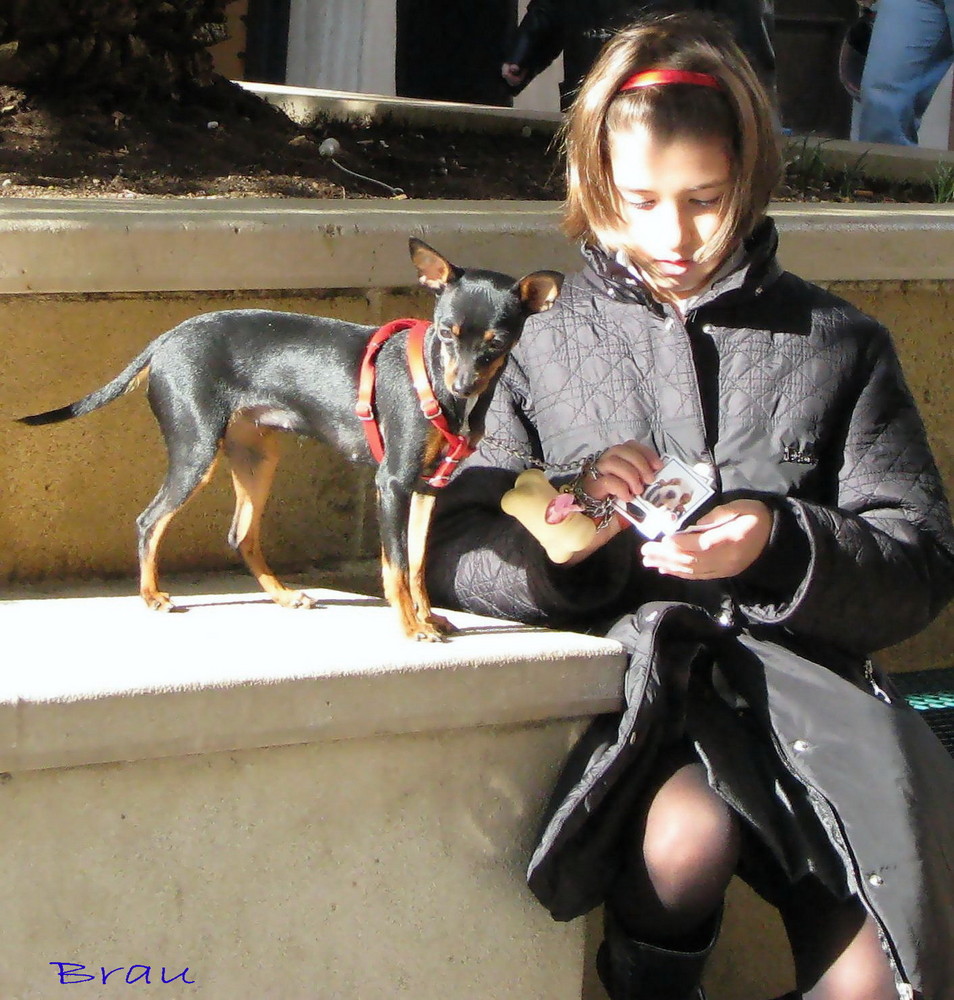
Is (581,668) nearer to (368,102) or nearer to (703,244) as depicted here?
(703,244)

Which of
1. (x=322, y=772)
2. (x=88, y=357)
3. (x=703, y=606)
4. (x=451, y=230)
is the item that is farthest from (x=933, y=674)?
(x=88, y=357)

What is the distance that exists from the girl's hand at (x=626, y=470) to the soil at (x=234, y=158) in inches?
58.5

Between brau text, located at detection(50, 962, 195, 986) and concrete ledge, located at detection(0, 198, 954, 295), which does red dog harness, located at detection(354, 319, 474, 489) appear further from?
brau text, located at detection(50, 962, 195, 986)

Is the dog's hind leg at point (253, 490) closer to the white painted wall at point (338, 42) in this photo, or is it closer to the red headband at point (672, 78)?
the red headband at point (672, 78)

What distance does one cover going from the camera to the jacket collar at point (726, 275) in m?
2.14

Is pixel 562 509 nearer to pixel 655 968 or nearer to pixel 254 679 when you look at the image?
pixel 254 679

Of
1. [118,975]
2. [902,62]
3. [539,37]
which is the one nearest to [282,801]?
[118,975]

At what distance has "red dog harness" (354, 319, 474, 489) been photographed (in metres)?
2.00

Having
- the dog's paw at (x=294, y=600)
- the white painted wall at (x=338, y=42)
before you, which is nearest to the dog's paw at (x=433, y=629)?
the dog's paw at (x=294, y=600)

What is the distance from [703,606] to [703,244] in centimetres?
54

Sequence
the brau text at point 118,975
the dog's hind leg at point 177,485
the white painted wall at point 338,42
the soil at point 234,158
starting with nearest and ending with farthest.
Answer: the brau text at point 118,975
the dog's hind leg at point 177,485
the soil at point 234,158
the white painted wall at point 338,42

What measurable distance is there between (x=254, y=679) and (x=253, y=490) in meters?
0.48

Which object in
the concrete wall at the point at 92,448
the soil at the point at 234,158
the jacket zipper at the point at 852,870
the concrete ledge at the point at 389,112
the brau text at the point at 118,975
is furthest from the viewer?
the concrete ledge at the point at 389,112

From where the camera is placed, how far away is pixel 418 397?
2.01 meters
